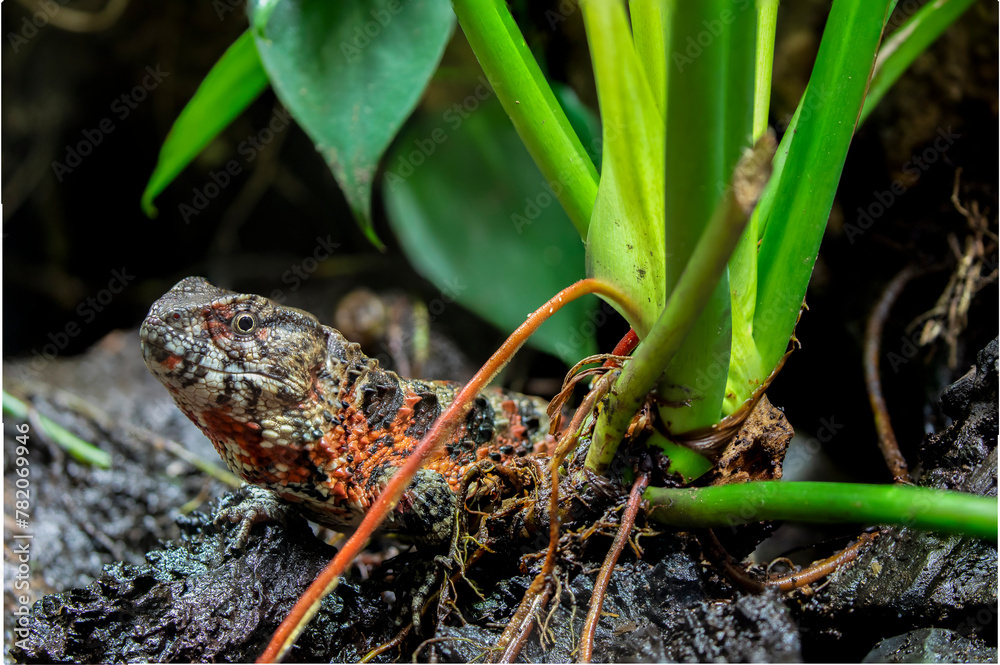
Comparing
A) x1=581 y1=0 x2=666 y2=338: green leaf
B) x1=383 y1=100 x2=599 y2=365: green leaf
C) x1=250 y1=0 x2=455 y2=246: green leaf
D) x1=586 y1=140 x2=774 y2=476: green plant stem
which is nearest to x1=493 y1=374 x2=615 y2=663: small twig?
x1=586 y1=140 x2=774 y2=476: green plant stem

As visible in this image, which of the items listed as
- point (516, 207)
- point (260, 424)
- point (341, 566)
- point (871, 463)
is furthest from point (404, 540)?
point (871, 463)

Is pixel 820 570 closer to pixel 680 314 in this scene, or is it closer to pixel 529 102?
pixel 680 314

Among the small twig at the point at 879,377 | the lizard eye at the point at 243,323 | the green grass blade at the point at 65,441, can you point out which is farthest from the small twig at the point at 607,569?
the green grass blade at the point at 65,441

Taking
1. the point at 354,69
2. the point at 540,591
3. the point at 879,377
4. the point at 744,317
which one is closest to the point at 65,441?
the point at 354,69

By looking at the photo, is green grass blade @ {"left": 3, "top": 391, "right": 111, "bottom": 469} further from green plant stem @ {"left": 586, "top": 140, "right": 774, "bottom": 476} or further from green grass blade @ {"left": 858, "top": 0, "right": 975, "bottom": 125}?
green grass blade @ {"left": 858, "top": 0, "right": 975, "bottom": 125}

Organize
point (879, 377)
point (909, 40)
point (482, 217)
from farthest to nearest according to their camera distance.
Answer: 1. point (482, 217)
2. point (879, 377)
3. point (909, 40)

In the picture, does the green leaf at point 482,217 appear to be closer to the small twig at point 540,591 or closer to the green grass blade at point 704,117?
the small twig at point 540,591
